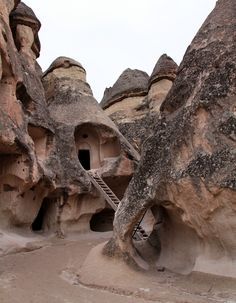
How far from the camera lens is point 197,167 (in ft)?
19.0

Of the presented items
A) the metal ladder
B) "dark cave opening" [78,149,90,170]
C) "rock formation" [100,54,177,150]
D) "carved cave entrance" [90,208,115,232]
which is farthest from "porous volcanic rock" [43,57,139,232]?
"rock formation" [100,54,177,150]

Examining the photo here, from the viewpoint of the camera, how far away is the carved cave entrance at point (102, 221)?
14.0 metres

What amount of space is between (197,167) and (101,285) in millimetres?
2411

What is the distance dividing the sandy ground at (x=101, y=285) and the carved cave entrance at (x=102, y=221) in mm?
6632

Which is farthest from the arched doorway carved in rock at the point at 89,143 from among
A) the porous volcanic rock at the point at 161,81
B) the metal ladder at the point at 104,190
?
the porous volcanic rock at the point at 161,81

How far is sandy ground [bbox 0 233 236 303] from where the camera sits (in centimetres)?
494

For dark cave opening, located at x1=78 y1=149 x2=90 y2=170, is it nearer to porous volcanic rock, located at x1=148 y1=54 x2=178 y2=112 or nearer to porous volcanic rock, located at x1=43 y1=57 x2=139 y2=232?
porous volcanic rock, located at x1=43 y1=57 x2=139 y2=232

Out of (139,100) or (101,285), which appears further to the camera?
(139,100)

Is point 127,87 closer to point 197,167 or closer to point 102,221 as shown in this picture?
point 102,221

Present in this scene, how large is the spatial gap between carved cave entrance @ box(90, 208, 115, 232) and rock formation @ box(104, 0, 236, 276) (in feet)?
22.5

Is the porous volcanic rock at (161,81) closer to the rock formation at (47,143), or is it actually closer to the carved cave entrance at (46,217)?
the rock formation at (47,143)

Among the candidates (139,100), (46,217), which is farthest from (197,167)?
(139,100)

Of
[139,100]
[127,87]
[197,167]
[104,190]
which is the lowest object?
[104,190]

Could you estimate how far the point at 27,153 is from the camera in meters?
9.34
